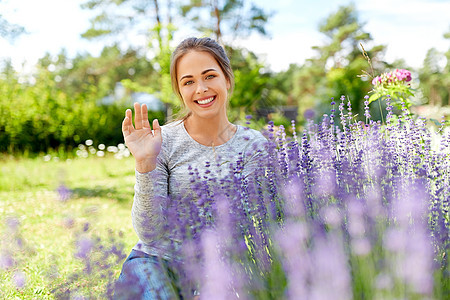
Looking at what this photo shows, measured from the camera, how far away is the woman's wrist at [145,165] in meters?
1.72

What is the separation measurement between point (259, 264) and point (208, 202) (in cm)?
29

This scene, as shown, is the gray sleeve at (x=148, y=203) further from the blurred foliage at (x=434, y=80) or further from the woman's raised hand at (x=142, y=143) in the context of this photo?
the blurred foliage at (x=434, y=80)

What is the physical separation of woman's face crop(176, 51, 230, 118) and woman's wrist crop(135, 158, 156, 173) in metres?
0.50

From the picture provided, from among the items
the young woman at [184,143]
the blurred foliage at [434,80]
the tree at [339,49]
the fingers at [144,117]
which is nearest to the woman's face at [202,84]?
the young woman at [184,143]

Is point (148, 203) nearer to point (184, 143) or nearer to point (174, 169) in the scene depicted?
point (174, 169)

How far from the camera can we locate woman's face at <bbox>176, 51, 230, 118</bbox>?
6.95 ft

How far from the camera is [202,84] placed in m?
2.09

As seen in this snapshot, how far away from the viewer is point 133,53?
18703mm

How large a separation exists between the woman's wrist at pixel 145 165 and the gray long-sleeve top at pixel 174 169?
2 cm

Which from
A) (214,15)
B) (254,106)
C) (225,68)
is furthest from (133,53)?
(225,68)

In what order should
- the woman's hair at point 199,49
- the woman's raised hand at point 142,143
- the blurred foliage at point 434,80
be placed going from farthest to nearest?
the blurred foliage at point 434,80, the woman's hair at point 199,49, the woman's raised hand at point 142,143

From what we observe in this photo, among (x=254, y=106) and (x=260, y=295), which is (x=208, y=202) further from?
(x=254, y=106)

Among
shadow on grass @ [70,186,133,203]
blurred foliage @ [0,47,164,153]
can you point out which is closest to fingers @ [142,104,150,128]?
shadow on grass @ [70,186,133,203]

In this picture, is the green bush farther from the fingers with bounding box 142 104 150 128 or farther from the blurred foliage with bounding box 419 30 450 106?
the blurred foliage with bounding box 419 30 450 106
